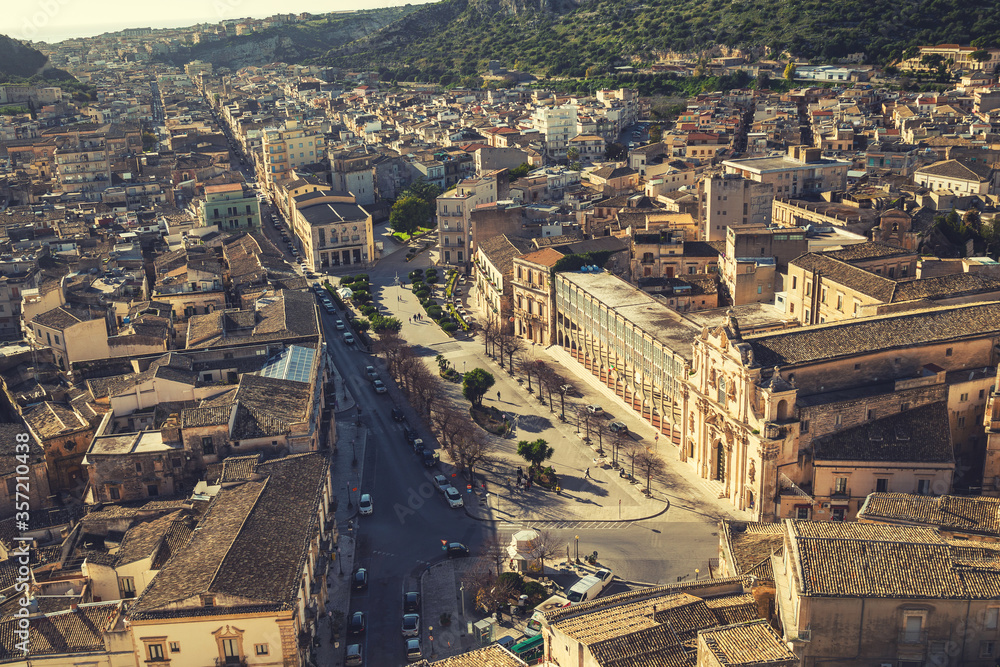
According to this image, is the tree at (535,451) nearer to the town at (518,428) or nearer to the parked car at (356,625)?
the town at (518,428)

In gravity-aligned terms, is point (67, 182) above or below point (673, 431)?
above

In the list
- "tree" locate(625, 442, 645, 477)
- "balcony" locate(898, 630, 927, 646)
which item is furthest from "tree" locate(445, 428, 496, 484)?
"balcony" locate(898, 630, 927, 646)

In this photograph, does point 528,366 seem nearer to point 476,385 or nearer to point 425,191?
point 476,385

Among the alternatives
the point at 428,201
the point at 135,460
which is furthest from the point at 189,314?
the point at 428,201

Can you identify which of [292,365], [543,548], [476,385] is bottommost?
[543,548]

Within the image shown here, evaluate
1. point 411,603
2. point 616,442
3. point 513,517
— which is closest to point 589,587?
point 411,603

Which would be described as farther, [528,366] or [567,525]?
[528,366]

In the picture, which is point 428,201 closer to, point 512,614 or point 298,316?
point 298,316
